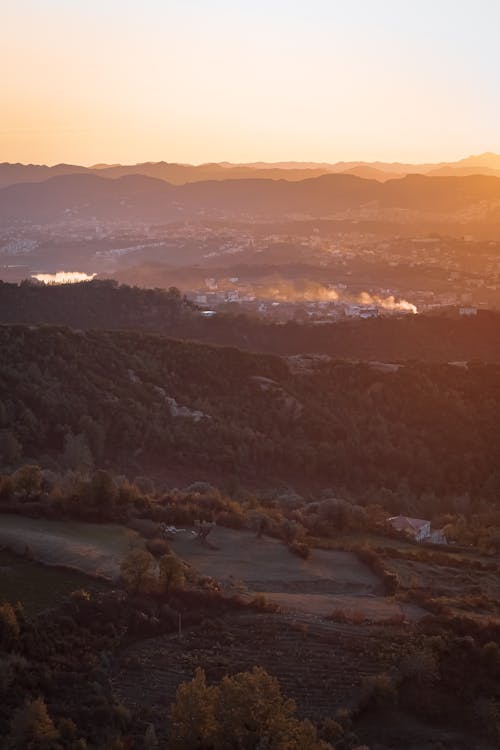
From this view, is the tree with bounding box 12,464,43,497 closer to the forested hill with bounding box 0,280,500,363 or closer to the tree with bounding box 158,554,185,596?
the tree with bounding box 158,554,185,596

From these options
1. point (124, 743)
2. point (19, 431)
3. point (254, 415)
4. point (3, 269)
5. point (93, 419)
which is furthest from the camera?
point (3, 269)

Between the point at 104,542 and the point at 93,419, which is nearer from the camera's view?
the point at 104,542

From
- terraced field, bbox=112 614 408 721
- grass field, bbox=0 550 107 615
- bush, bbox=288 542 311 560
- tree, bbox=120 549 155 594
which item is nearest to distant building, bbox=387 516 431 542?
bush, bbox=288 542 311 560

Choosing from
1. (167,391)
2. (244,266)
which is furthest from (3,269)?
(167,391)

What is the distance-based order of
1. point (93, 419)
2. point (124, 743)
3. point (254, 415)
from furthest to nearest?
point (254, 415) → point (93, 419) → point (124, 743)

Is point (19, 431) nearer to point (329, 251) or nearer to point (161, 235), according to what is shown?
point (329, 251)

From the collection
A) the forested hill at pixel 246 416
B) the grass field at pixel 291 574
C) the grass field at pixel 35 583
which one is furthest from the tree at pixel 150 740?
the forested hill at pixel 246 416
